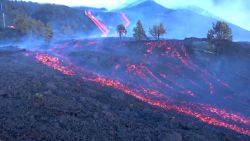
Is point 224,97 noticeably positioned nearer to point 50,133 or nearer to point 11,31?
point 50,133

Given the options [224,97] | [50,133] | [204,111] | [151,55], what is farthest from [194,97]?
[50,133]

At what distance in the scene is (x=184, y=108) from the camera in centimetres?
4559

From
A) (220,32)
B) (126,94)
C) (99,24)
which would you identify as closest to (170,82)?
(126,94)

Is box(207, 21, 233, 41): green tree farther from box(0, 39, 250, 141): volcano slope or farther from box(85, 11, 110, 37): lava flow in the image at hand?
box(85, 11, 110, 37): lava flow

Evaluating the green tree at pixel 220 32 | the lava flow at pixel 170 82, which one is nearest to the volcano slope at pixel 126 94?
the lava flow at pixel 170 82

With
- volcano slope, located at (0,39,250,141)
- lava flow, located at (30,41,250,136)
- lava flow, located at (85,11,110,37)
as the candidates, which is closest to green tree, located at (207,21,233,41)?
lava flow, located at (30,41,250,136)

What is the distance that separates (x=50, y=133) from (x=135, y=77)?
3972cm

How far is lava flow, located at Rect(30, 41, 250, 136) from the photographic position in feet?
150

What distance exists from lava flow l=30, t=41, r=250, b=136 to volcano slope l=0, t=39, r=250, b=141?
0.16m

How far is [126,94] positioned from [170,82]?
22341 millimetres

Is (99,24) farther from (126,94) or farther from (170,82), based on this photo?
(126,94)

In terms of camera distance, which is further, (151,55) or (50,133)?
(151,55)

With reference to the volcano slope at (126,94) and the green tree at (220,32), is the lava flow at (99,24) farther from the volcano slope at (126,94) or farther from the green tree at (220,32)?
the green tree at (220,32)

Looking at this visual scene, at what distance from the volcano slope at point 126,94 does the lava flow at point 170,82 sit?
156 mm
